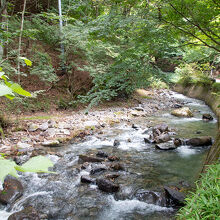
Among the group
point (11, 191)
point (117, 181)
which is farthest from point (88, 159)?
point (11, 191)

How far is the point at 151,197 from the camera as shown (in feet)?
12.2

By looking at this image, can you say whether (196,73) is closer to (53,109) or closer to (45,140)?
(53,109)

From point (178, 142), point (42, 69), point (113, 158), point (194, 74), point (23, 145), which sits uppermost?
point (194, 74)

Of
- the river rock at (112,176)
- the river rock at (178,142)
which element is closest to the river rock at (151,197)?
the river rock at (112,176)

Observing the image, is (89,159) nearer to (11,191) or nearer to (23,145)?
(11,191)

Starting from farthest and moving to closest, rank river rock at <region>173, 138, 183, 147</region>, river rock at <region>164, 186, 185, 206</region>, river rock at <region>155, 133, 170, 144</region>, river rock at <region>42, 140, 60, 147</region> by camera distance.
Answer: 1. river rock at <region>155, 133, 170, 144</region>
2. river rock at <region>42, 140, 60, 147</region>
3. river rock at <region>173, 138, 183, 147</region>
4. river rock at <region>164, 186, 185, 206</region>

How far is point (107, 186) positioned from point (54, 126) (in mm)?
4608

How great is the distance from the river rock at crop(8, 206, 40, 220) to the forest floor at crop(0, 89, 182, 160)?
2624 millimetres

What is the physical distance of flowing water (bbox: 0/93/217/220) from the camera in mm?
3441

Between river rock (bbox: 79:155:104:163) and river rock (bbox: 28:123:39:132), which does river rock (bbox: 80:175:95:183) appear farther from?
river rock (bbox: 28:123:39:132)

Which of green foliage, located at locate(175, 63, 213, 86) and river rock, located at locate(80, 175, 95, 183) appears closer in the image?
river rock, located at locate(80, 175, 95, 183)

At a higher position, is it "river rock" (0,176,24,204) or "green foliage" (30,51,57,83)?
"green foliage" (30,51,57,83)

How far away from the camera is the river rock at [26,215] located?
10.3ft

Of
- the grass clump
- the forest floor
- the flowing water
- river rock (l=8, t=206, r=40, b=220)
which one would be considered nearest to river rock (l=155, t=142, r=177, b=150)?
the flowing water
